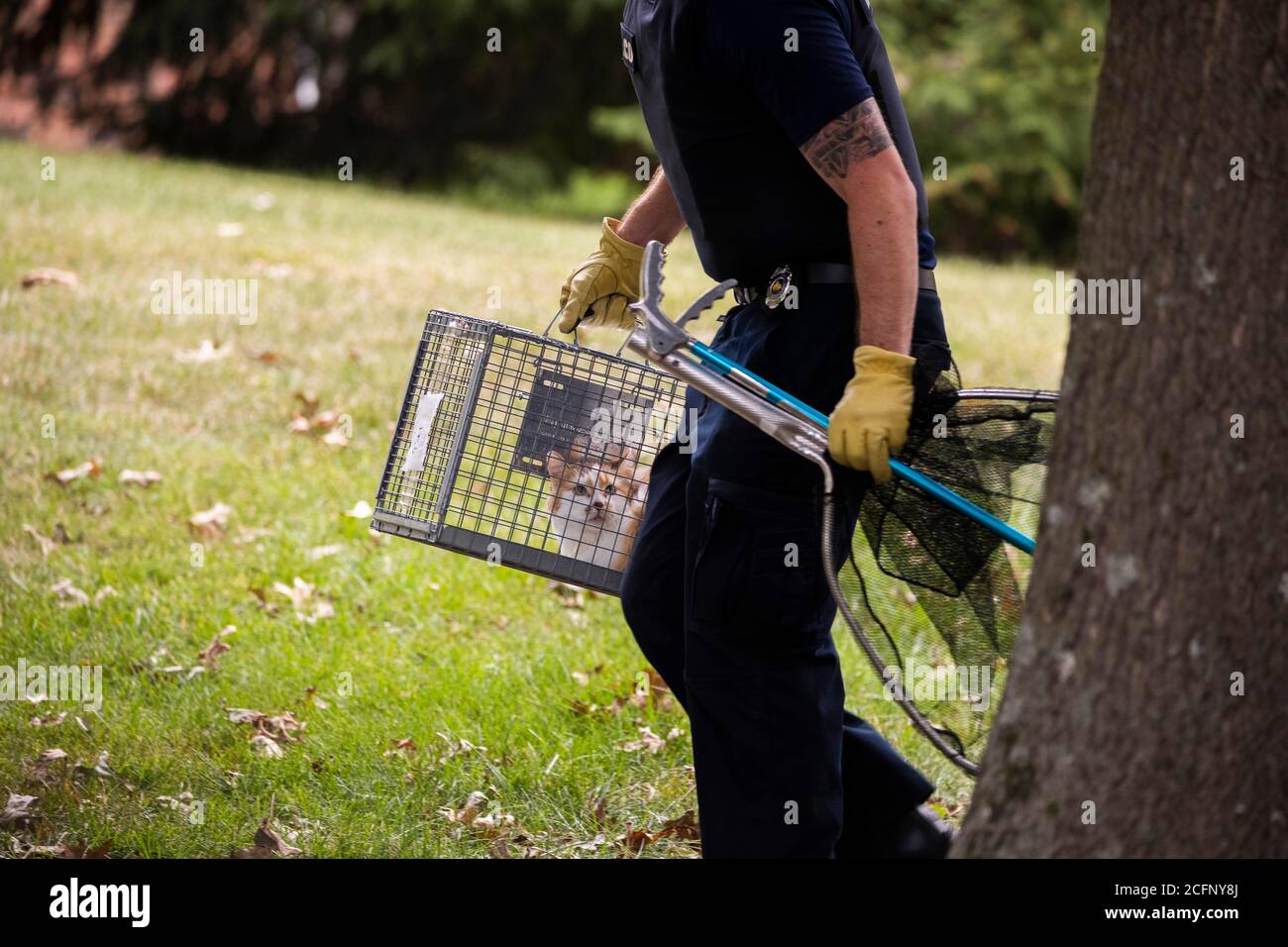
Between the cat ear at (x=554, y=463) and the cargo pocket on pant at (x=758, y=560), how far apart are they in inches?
27.2

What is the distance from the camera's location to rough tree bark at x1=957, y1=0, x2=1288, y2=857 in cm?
188

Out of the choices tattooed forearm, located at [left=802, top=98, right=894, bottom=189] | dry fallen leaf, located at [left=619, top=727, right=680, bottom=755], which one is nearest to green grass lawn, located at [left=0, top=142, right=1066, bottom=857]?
dry fallen leaf, located at [left=619, top=727, right=680, bottom=755]

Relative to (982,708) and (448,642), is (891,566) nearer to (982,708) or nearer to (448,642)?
(982,708)

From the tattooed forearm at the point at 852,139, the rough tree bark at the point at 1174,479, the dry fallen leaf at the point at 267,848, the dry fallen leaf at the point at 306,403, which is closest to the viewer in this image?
the rough tree bark at the point at 1174,479

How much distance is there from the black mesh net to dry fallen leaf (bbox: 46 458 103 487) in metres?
3.53

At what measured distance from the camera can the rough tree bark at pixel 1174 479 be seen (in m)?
1.88

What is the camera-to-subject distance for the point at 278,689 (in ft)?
12.3

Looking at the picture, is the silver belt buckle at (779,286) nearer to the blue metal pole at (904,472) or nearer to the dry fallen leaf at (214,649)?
the blue metal pole at (904,472)

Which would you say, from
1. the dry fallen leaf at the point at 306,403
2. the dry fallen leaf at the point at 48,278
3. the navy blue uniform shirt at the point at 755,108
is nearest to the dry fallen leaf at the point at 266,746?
the navy blue uniform shirt at the point at 755,108

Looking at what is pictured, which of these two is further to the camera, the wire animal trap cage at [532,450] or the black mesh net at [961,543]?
the wire animal trap cage at [532,450]

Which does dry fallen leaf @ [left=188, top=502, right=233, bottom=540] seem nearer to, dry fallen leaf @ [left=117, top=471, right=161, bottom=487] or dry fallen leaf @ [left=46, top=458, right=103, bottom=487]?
dry fallen leaf @ [left=117, top=471, right=161, bottom=487]

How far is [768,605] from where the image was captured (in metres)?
2.43

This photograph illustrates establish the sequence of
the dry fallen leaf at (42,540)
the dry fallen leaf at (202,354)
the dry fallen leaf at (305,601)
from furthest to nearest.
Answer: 1. the dry fallen leaf at (202,354)
2. the dry fallen leaf at (42,540)
3. the dry fallen leaf at (305,601)
